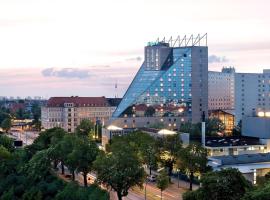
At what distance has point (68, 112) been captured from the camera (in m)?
152

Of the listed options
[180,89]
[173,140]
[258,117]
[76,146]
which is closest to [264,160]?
[173,140]

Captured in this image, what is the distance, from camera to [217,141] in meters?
81.1

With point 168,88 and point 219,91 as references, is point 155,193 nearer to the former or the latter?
point 168,88

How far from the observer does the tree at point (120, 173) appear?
2047 inches

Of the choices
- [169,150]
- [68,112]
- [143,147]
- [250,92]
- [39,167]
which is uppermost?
[250,92]

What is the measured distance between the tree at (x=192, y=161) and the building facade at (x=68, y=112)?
301ft

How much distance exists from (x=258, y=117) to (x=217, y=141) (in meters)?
10.7

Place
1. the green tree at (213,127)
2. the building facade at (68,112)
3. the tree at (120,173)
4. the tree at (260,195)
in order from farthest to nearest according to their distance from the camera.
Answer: the building facade at (68,112) < the green tree at (213,127) < the tree at (120,173) < the tree at (260,195)

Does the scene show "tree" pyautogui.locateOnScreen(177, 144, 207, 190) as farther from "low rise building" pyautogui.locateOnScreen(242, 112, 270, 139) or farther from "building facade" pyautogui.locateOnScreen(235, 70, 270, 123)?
"building facade" pyautogui.locateOnScreen(235, 70, 270, 123)

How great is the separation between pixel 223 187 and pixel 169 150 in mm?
29239

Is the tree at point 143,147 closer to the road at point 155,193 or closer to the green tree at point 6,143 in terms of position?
the road at point 155,193

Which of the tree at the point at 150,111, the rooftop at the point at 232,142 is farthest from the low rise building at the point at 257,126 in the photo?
the tree at the point at 150,111

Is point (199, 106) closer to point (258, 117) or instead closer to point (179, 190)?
point (258, 117)

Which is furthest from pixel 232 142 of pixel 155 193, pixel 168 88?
pixel 168 88
